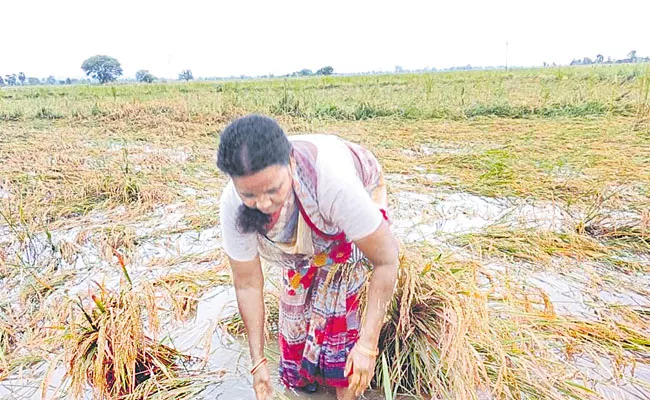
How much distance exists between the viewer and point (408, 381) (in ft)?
5.82

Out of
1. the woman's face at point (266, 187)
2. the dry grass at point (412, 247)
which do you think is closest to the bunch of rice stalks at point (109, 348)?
the dry grass at point (412, 247)

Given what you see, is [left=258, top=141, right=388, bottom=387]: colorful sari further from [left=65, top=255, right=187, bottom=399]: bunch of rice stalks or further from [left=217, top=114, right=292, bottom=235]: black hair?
[left=65, top=255, right=187, bottom=399]: bunch of rice stalks

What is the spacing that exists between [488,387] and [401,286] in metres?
0.43

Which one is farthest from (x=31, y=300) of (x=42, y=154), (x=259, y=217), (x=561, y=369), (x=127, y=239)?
(x=42, y=154)

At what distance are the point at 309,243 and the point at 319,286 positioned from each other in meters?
0.22

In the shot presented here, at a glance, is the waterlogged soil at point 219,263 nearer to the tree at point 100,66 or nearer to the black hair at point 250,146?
the black hair at point 250,146

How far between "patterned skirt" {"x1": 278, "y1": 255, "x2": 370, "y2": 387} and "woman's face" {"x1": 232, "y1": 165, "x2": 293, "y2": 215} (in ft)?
1.30

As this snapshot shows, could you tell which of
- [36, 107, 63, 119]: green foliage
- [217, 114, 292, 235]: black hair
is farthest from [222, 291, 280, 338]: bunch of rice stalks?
[36, 107, 63, 119]: green foliage

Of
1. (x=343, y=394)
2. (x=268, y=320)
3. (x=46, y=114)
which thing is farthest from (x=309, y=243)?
(x=46, y=114)

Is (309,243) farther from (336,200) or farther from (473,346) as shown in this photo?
(473,346)

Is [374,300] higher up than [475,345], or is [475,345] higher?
[374,300]

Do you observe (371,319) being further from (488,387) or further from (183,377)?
(183,377)

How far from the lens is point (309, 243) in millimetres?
1501

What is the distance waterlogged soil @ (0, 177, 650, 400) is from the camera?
191 cm
